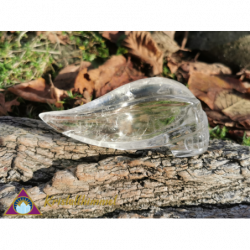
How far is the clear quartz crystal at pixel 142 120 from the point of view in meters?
1.65

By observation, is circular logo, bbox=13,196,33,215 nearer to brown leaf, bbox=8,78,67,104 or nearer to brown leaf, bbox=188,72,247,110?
brown leaf, bbox=8,78,67,104

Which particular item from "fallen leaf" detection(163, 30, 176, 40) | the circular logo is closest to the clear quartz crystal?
the circular logo

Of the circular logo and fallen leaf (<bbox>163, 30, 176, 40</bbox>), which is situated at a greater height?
fallen leaf (<bbox>163, 30, 176, 40</bbox>)

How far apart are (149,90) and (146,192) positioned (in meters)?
0.69

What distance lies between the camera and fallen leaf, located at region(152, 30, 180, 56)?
273 centimetres

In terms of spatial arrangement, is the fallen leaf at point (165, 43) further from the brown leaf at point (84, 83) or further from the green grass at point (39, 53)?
the brown leaf at point (84, 83)

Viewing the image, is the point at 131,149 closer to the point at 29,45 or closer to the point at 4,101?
the point at 4,101

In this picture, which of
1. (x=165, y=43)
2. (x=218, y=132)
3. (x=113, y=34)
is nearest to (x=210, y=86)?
(x=218, y=132)

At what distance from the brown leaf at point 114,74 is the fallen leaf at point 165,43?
46cm

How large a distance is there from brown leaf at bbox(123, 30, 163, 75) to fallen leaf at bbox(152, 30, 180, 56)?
0.63 ft

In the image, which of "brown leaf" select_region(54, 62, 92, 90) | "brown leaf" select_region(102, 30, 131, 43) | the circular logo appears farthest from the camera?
"brown leaf" select_region(102, 30, 131, 43)

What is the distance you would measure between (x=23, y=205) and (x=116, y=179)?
592 mm

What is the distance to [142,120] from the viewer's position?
172 centimetres

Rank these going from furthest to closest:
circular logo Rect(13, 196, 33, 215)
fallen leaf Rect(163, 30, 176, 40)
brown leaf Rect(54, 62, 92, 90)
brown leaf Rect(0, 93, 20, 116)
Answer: fallen leaf Rect(163, 30, 176, 40) → brown leaf Rect(54, 62, 92, 90) → brown leaf Rect(0, 93, 20, 116) → circular logo Rect(13, 196, 33, 215)
